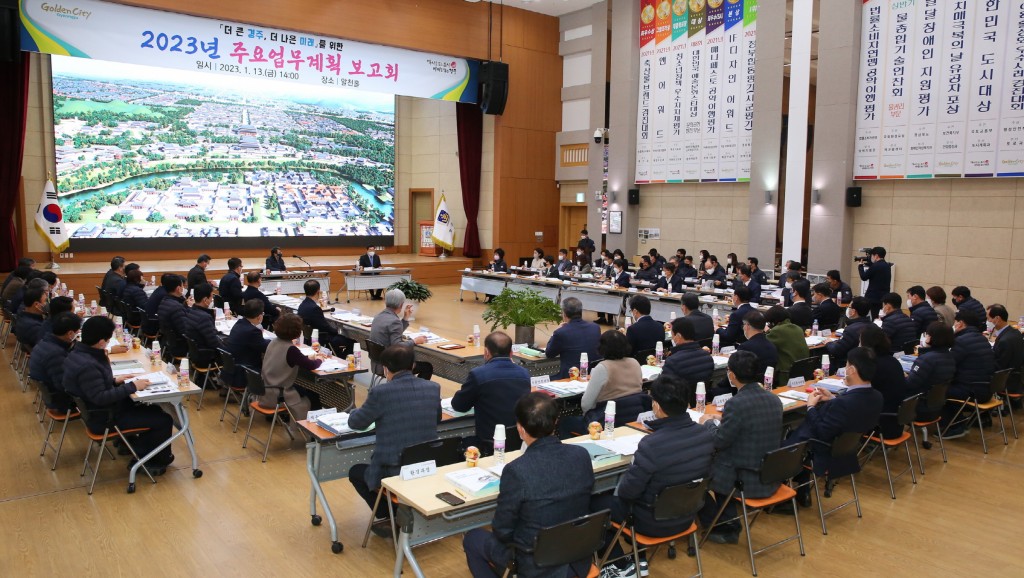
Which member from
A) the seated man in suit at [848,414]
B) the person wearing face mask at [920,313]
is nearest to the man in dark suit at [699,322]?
the seated man in suit at [848,414]

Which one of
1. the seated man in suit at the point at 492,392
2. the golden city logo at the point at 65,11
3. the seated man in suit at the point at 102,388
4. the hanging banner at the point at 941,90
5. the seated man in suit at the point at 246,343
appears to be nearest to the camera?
the seated man in suit at the point at 492,392

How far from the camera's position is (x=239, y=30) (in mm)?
13250

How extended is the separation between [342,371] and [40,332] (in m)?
3.06

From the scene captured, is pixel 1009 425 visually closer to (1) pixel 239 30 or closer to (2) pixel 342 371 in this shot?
(2) pixel 342 371

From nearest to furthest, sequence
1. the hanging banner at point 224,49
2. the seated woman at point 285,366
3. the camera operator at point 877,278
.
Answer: the seated woman at point 285,366 < the camera operator at point 877,278 < the hanging banner at point 224,49

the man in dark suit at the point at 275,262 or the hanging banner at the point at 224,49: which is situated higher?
the hanging banner at the point at 224,49

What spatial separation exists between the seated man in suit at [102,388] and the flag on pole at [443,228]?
12.5 meters

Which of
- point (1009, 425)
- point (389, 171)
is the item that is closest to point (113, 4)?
point (389, 171)

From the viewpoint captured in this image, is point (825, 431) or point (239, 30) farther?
point (239, 30)

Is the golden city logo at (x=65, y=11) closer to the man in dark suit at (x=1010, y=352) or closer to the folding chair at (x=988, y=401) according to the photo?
the folding chair at (x=988, y=401)

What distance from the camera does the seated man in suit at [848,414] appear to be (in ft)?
14.8

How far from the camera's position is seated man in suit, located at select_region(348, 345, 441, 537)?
402 cm

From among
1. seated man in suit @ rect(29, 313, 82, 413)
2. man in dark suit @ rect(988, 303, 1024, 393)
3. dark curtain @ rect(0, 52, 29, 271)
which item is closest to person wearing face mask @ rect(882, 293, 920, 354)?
man in dark suit @ rect(988, 303, 1024, 393)

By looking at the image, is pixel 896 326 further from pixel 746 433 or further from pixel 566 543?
pixel 566 543
